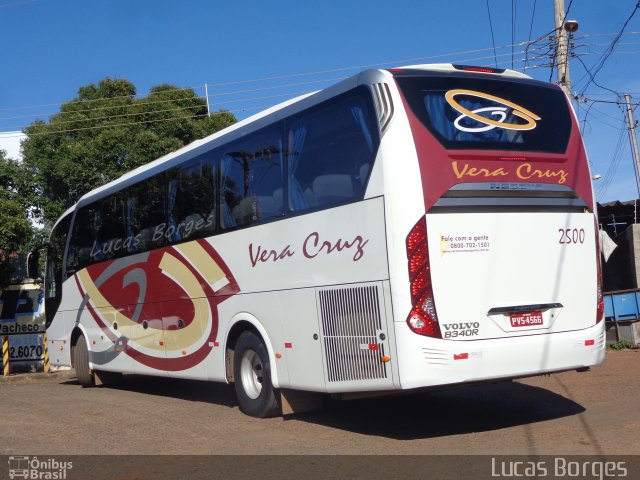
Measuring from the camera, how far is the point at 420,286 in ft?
24.5

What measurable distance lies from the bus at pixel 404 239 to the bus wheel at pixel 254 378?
0.03 metres

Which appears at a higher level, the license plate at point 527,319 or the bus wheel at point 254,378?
the license plate at point 527,319

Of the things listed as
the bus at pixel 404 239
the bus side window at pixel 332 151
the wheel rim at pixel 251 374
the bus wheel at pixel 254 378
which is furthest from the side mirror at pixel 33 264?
the bus side window at pixel 332 151

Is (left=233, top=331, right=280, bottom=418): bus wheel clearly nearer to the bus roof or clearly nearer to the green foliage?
the bus roof

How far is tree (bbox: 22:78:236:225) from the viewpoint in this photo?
26.0 meters

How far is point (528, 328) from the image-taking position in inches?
311

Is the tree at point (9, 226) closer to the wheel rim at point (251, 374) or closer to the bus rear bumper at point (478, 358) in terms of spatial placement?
the wheel rim at point (251, 374)

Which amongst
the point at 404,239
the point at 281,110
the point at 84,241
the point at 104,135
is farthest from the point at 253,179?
the point at 104,135

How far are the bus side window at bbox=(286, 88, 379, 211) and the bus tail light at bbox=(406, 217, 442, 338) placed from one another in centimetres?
77

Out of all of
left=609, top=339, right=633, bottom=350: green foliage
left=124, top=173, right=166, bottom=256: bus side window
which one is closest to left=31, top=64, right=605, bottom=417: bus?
left=124, top=173, right=166, bottom=256: bus side window

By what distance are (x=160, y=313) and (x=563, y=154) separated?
6.77 m

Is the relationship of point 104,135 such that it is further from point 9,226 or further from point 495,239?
point 495,239

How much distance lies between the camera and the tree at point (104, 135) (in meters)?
26.0

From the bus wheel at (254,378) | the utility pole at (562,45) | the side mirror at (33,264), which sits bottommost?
the bus wheel at (254,378)
